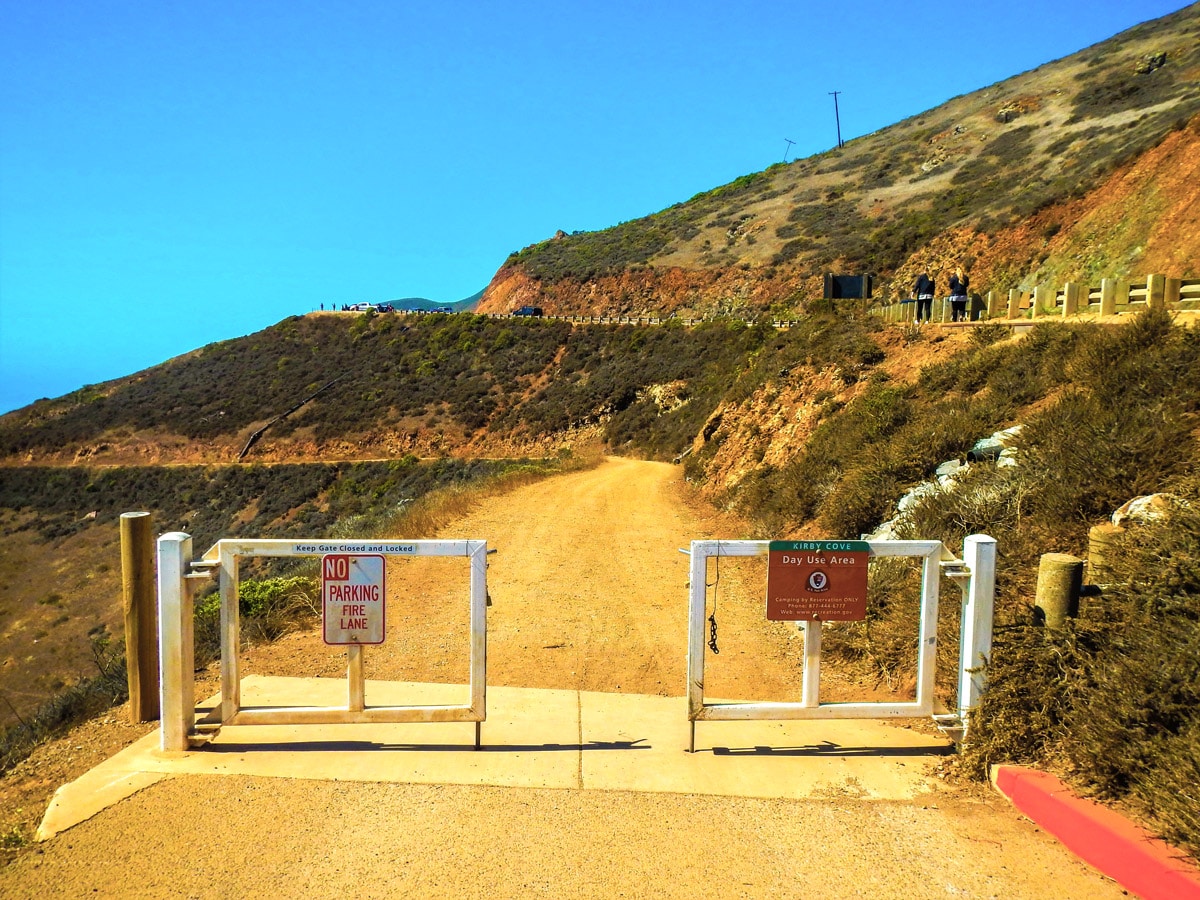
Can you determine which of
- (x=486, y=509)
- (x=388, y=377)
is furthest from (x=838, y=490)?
(x=388, y=377)

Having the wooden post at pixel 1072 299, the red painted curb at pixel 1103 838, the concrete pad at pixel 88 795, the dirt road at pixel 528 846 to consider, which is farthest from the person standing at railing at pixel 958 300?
the concrete pad at pixel 88 795

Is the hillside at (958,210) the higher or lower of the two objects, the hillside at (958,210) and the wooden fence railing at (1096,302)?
the higher

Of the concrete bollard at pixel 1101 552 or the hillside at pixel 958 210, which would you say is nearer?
the concrete bollard at pixel 1101 552

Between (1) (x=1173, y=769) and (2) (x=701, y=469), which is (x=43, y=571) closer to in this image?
(2) (x=701, y=469)

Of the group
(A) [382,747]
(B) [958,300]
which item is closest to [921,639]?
(A) [382,747]

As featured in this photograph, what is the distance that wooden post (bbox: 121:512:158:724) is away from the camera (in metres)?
5.39

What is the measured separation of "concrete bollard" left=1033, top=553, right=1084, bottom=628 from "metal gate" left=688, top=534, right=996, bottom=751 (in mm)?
292

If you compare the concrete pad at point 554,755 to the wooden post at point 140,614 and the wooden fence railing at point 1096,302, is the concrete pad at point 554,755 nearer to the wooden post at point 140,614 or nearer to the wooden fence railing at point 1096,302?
the wooden post at point 140,614

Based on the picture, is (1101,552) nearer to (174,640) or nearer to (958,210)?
(174,640)

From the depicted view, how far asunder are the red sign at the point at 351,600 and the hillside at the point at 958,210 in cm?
2640

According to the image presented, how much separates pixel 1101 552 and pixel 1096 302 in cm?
1593

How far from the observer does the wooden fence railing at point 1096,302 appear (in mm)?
14273

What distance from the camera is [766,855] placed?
3.95 m

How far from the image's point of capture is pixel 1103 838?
12.3 feet
